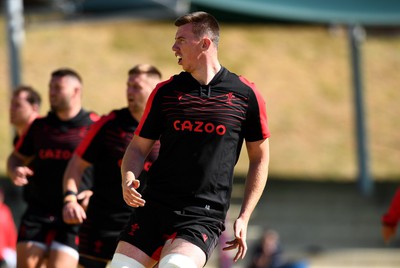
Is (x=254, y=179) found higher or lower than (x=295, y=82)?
lower

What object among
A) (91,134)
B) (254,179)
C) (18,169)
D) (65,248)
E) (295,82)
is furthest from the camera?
(295,82)

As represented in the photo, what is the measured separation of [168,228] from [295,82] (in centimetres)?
2103

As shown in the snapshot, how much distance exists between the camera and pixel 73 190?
828 cm

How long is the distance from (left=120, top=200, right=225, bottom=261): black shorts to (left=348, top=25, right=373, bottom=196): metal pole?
14.4 metres

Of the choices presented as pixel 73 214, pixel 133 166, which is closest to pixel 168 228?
pixel 133 166

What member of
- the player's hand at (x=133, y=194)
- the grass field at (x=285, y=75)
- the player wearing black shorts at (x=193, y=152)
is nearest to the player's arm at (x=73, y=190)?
the player wearing black shorts at (x=193, y=152)

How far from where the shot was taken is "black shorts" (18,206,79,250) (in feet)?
29.9

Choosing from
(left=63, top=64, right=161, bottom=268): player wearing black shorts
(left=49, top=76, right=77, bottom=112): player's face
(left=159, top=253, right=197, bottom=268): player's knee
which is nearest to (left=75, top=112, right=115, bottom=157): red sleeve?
(left=63, top=64, right=161, bottom=268): player wearing black shorts

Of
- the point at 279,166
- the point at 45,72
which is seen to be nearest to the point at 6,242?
the point at 279,166

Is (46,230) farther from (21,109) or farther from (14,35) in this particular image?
(14,35)

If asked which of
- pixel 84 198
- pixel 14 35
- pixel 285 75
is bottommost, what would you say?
pixel 84 198

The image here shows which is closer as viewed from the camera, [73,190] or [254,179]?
[254,179]

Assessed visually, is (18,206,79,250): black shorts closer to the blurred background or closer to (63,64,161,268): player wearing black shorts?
(63,64,161,268): player wearing black shorts

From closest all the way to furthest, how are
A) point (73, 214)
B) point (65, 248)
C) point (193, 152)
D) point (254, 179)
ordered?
point (193, 152), point (254, 179), point (73, 214), point (65, 248)
